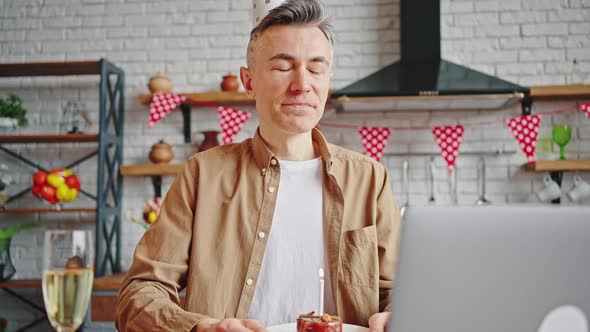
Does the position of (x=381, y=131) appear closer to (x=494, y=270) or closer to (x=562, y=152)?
(x=562, y=152)

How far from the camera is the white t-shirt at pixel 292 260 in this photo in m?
1.35

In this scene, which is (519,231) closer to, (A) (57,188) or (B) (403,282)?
(B) (403,282)

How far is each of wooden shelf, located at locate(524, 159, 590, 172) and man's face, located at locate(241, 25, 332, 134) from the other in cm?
229

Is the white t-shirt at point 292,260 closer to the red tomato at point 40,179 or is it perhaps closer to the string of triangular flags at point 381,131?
the string of triangular flags at point 381,131

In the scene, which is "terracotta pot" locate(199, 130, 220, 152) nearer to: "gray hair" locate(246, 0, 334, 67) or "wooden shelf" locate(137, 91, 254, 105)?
"wooden shelf" locate(137, 91, 254, 105)

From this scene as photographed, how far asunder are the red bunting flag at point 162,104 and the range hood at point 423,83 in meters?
1.01

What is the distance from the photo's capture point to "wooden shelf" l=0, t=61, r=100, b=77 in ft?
11.5

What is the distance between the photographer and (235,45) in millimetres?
3816

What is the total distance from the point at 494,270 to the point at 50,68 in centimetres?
365

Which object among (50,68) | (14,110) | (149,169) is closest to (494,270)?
(149,169)

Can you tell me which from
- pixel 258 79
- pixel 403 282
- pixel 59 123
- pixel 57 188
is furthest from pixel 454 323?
pixel 59 123

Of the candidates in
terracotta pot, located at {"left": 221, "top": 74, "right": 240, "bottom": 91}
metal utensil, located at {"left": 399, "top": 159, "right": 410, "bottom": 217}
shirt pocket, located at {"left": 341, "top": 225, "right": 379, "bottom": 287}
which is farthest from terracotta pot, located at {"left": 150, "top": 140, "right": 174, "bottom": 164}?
shirt pocket, located at {"left": 341, "top": 225, "right": 379, "bottom": 287}

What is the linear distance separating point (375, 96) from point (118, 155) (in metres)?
1.74

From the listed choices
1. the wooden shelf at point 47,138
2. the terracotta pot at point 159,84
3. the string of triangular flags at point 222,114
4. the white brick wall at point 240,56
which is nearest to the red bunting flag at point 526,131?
the white brick wall at point 240,56
